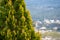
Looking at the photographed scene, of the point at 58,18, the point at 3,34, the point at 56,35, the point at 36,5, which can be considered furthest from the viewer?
the point at 36,5

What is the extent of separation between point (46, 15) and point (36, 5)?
2.44 feet

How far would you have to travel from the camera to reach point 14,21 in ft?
10.7

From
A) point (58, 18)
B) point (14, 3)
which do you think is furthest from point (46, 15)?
point (14, 3)

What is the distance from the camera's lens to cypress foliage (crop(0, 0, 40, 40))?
323 centimetres

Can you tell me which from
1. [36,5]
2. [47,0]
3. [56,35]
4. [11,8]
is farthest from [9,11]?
[47,0]

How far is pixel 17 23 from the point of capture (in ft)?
10.8

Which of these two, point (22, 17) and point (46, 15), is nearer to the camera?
point (22, 17)

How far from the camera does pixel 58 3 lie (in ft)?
30.2

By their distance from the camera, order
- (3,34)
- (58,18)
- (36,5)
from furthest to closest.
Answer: (36,5) → (58,18) → (3,34)

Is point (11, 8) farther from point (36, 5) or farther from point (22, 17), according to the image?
point (36, 5)

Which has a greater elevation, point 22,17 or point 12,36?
point 22,17

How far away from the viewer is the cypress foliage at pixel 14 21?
3.23 meters

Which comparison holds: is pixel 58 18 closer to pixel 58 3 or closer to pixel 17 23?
pixel 58 3

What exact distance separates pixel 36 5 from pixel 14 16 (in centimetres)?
561
